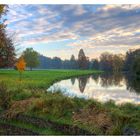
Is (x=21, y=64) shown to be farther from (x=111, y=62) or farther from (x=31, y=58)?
Answer: (x=111, y=62)

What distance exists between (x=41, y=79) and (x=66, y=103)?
→ 965 mm

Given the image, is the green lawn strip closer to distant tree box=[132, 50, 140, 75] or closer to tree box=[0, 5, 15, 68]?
tree box=[0, 5, 15, 68]

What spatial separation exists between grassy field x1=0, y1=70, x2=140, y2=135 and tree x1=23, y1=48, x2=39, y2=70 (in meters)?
0.16

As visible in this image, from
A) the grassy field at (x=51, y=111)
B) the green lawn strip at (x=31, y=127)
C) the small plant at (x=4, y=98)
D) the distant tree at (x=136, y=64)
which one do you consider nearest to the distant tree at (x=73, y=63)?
the grassy field at (x=51, y=111)

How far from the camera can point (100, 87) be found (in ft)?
28.2

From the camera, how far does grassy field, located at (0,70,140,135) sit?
692 cm

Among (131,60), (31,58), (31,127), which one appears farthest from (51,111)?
(131,60)

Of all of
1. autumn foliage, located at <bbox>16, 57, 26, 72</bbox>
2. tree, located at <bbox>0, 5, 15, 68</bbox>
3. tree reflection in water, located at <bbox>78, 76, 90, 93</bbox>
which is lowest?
tree reflection in water, located at <bbox>78, 76, 90, 93</bbox>

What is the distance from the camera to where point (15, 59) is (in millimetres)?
8141

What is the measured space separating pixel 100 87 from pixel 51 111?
145 centimetres

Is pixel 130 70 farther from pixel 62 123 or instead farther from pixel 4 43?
pixel 4 43

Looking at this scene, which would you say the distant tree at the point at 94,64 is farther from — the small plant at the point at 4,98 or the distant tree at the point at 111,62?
the small plant at the point at 4,98

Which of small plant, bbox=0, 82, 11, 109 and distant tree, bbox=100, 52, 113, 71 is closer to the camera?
small plant, bbox=0, 82, 11, 109

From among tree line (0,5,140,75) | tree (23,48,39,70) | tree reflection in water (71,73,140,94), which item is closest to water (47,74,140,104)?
tree reflection in water (71,73,140,94)
